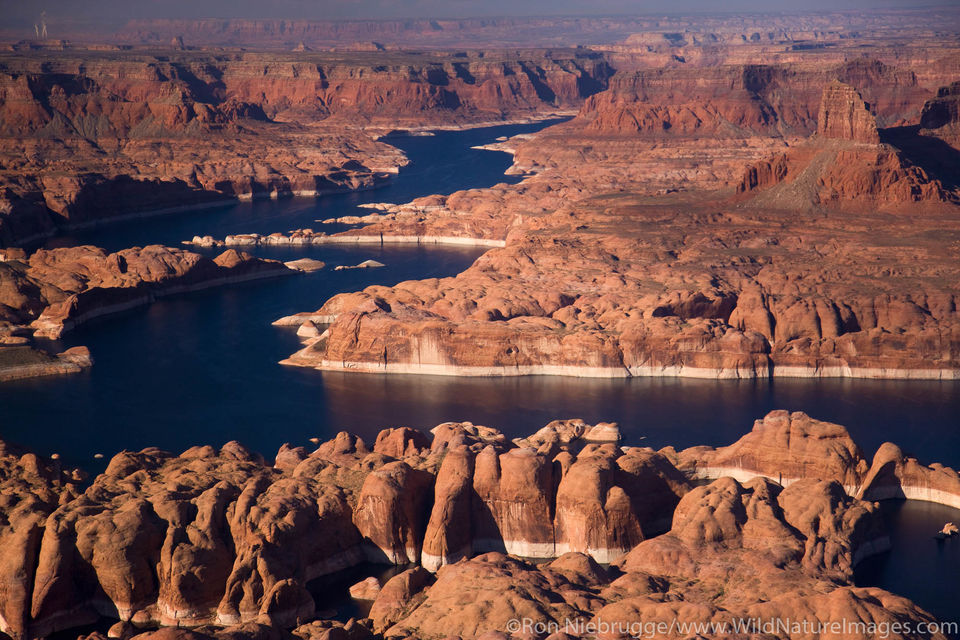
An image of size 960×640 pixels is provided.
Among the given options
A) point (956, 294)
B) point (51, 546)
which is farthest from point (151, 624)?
point (956, 294)

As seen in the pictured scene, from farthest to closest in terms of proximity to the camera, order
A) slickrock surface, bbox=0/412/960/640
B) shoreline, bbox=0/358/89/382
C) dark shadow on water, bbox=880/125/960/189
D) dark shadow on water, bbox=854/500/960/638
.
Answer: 1. dark shadow on water, bbox=880/125/960/189
2. shoreline, bbox=0/358/89/382
3. dark shadow on water, bbox=854/500/960/638
4. slickrock surface, bbox=0/412/960/640

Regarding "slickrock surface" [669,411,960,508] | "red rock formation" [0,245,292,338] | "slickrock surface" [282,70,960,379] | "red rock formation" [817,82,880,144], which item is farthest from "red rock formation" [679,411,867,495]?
"red rock formation" [817,82,880,144]

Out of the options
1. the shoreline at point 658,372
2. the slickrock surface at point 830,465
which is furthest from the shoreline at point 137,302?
the slickrock surface at point 830,465

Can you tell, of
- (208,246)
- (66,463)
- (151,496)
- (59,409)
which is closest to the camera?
(151,496)

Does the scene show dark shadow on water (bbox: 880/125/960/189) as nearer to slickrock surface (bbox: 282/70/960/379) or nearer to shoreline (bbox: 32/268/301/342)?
slickrock surface (bbox: 282/70/960/379)

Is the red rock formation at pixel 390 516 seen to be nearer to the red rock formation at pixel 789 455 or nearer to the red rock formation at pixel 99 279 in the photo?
the red rock formation at pixel 789 455

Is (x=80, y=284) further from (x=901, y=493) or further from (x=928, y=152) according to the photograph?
(x=928, y=152)

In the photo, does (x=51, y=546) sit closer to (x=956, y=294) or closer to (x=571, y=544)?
(x=571, y=544)

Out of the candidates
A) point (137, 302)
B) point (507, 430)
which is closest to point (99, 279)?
point (137, 302)
